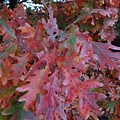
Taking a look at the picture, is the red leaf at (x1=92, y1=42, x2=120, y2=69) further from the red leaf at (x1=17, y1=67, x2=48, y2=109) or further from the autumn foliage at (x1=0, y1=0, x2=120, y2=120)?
the red leaf at (x1=17, y1=67, x2=48, y2=109)

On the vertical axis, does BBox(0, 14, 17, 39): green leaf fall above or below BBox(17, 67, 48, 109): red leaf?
above

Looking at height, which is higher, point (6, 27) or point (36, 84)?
point (6, 27)

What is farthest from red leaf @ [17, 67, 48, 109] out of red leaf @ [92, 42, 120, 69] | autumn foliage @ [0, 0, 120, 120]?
red leaf @ [92, 42, 120, 69]

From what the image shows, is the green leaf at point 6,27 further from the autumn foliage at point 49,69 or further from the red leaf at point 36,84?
the red leaf at point 36,84

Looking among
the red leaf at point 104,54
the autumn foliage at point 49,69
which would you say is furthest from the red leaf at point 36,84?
the red leaf at point 104,54

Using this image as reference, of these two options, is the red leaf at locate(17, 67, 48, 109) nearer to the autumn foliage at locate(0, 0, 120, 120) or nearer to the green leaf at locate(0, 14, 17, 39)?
the autumn foliage at locate(0, 0, 120, 120)

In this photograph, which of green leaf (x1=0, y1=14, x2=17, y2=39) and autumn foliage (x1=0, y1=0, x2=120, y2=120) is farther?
green leaf (x1=0, y1=14, x2=17, y2=39)

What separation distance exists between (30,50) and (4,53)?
0.35ft

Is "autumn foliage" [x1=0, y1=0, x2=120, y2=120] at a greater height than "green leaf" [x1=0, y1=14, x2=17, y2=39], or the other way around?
"green leaf" [x1=0, y1=14, x2=17, y2=39]

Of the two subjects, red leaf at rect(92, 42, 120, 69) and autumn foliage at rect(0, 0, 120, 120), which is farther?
red leaf at rect(92, 42, 120, 69)

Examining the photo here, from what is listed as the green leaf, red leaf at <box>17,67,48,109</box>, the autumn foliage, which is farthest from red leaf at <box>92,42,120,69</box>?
the green leaf

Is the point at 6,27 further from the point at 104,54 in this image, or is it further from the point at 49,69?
the point at 104,54

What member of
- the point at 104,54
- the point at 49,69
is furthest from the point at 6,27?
the point at 104,54

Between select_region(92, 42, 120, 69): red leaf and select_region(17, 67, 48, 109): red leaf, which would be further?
select_region(92, 42, 120, 69): red leaf
